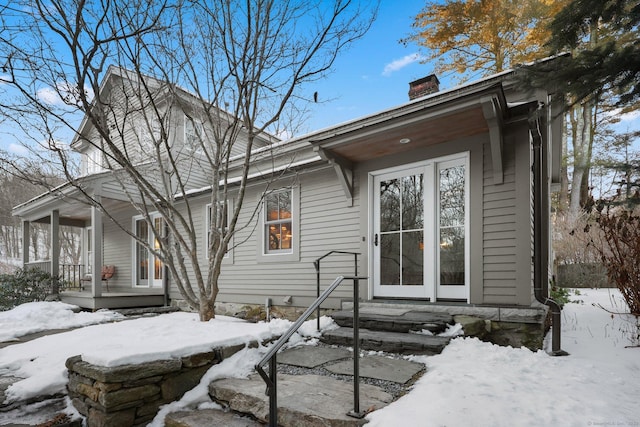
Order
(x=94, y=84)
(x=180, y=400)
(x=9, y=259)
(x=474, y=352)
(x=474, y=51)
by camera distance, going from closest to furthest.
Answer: (x=180, y=400)
(x=474, y=352)
(x=94, y=84)
(x=474, y=51)
(x=9, y=259)

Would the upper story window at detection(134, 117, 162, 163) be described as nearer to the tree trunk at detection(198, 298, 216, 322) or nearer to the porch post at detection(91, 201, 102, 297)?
the porch post at detection(91, 201, 102, 297)

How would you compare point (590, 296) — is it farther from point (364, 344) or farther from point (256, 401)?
point (256, 401)

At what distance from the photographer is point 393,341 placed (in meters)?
3.71

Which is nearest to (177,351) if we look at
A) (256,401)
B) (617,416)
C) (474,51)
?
(256,401)

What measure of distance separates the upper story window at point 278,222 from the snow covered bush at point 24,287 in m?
5.88

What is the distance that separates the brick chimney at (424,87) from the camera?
6340 millimetres

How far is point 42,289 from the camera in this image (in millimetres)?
8656

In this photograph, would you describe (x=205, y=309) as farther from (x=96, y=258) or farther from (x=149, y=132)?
(x=96, y=258)

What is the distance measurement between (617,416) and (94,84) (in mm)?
5633

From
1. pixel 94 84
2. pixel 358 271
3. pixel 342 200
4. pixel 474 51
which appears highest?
pixel 474 51

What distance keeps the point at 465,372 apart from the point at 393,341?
0.86 metres

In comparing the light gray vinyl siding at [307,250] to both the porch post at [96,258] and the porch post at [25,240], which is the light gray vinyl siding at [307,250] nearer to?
the porch post at [96,258]

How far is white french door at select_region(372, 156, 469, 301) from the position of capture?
4.62 m

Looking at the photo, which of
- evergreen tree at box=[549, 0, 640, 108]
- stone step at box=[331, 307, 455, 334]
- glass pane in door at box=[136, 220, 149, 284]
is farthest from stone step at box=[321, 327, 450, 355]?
glass pane in door at box=[136, 220, 149, 284]
